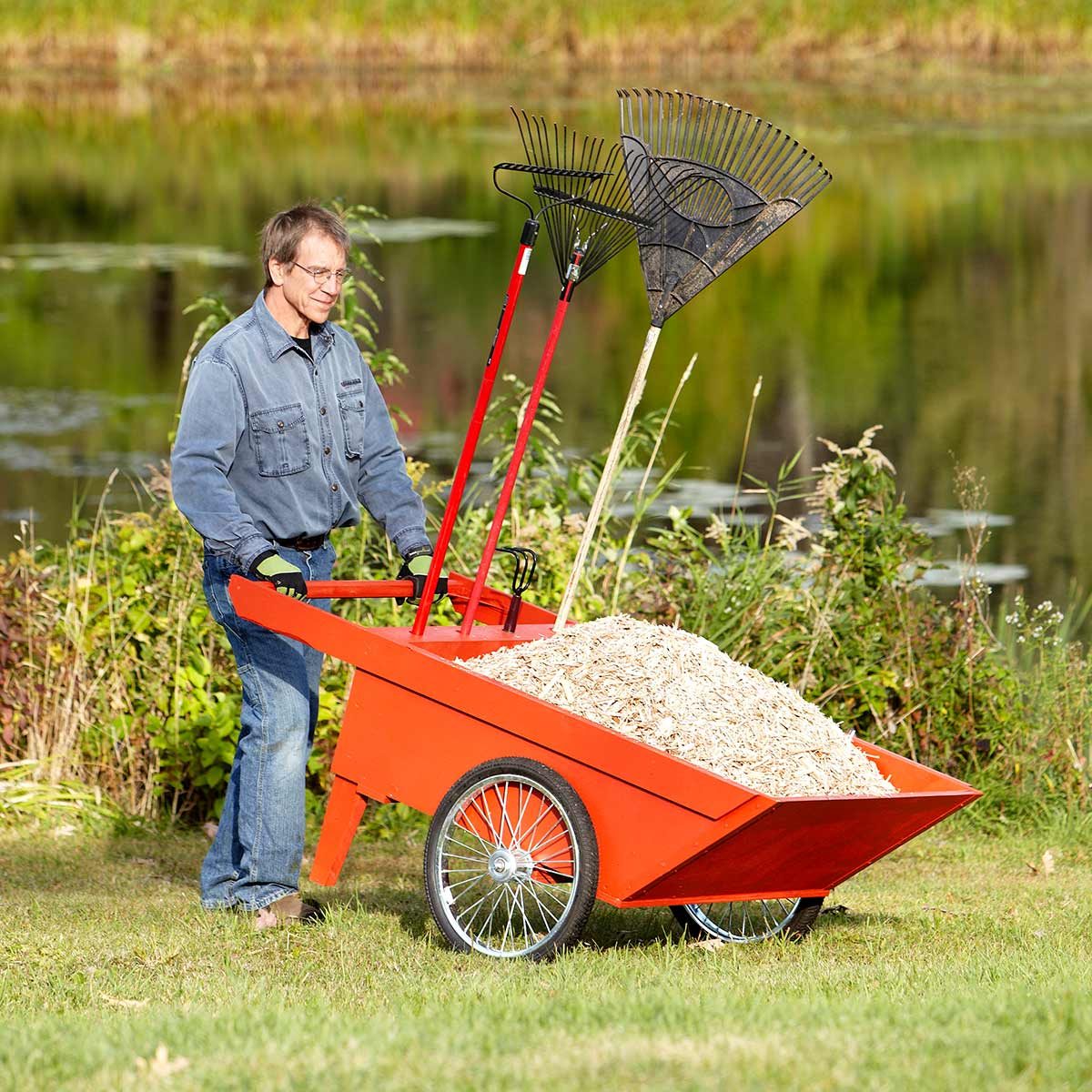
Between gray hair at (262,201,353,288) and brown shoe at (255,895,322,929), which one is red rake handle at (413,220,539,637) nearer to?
gray hair at (262,201,353,288)

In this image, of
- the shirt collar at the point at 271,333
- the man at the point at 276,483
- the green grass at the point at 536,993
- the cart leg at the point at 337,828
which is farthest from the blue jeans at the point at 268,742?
the shirt collar at the point at 271,333

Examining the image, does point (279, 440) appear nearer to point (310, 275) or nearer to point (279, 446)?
point (279, 446)

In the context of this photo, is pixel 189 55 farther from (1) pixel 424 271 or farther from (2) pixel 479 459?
(2) pixel 479 459

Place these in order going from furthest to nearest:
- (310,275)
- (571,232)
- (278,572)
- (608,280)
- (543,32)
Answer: (543,32)
(608,280)
(310,275)
(571,232)
(278,572)

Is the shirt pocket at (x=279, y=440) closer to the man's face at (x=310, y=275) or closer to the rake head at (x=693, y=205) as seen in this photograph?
the man's face at (x=310, y=275)

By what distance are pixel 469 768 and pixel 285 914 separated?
0.88 meters

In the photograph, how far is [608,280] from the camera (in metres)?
20.4

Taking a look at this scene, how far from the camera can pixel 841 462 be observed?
24.3ft

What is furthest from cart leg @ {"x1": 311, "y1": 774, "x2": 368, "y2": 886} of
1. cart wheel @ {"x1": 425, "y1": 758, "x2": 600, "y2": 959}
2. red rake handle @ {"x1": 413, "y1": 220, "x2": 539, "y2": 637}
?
red rake handle @ {"x1": 413, "y1": 220, "x2": 539, "y2": 637}

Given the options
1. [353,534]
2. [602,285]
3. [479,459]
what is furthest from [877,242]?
[353,534]

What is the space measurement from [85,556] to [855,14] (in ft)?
89.4

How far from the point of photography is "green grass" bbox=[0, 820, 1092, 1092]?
3.66 m

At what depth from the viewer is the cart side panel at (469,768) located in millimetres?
4473

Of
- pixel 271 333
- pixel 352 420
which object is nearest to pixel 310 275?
pixel 271 333
